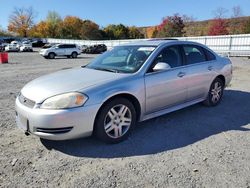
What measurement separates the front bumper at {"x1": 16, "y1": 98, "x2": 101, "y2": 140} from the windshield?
1033 mm

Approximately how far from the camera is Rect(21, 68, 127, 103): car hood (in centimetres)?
331

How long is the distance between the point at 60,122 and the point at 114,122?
836mm

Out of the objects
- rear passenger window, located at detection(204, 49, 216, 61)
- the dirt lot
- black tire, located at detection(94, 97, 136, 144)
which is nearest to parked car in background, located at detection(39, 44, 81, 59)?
the dirt lot

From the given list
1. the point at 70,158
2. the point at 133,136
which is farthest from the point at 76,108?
the point at 133,136

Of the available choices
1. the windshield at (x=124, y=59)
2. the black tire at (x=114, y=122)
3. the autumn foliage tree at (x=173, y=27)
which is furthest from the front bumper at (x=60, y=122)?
the autumn foliage tree at (x=173, y=27)

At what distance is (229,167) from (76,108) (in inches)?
81.7

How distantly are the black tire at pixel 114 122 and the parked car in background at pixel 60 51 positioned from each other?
22715 mm

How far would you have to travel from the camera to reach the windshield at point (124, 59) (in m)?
4.05

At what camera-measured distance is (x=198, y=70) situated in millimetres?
4789

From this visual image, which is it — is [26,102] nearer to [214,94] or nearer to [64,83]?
[64,83]

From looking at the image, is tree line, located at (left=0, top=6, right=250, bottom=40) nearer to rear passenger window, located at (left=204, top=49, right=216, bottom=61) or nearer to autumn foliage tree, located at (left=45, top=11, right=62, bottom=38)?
autumn foliage tree, located at (left=45, top=11, right=62, bottom=38)

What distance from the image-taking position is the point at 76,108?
3158 millimetres

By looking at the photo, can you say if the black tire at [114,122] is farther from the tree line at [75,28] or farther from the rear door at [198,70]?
the tree line at [75,28]

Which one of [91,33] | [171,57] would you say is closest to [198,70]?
[171,57]
